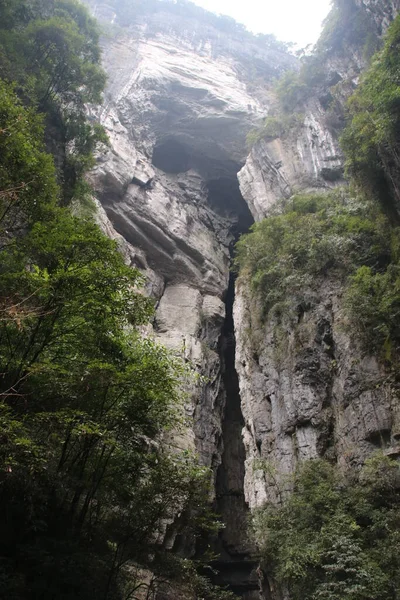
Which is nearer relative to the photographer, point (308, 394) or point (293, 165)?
point (308, 394)

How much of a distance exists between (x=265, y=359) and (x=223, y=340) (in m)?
8.90

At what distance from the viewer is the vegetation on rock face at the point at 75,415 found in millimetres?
6160

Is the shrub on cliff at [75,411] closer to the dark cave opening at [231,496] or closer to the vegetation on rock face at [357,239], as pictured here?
the vegetation on rock face at [357,239]

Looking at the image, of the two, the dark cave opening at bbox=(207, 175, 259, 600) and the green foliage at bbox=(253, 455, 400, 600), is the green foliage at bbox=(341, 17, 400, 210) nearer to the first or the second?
the green foliage at bbox=(253, 455, 400, 600)

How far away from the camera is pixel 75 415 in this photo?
6145 mm

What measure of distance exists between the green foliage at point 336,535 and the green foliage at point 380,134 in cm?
853

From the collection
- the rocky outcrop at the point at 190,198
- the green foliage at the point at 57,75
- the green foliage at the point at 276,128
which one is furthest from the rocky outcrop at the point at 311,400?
the green foliage at the point at 276,128

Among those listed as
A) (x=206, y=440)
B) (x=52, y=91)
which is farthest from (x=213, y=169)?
(x=206, y=440)

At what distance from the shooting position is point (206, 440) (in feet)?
62.1

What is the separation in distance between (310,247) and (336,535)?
10328 millimetres

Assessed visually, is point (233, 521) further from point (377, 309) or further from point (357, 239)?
point (357, 239)

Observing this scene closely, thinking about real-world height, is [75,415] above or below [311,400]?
below

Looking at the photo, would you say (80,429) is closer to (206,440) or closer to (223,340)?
(206,440)

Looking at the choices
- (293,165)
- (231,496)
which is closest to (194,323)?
(231,496)
